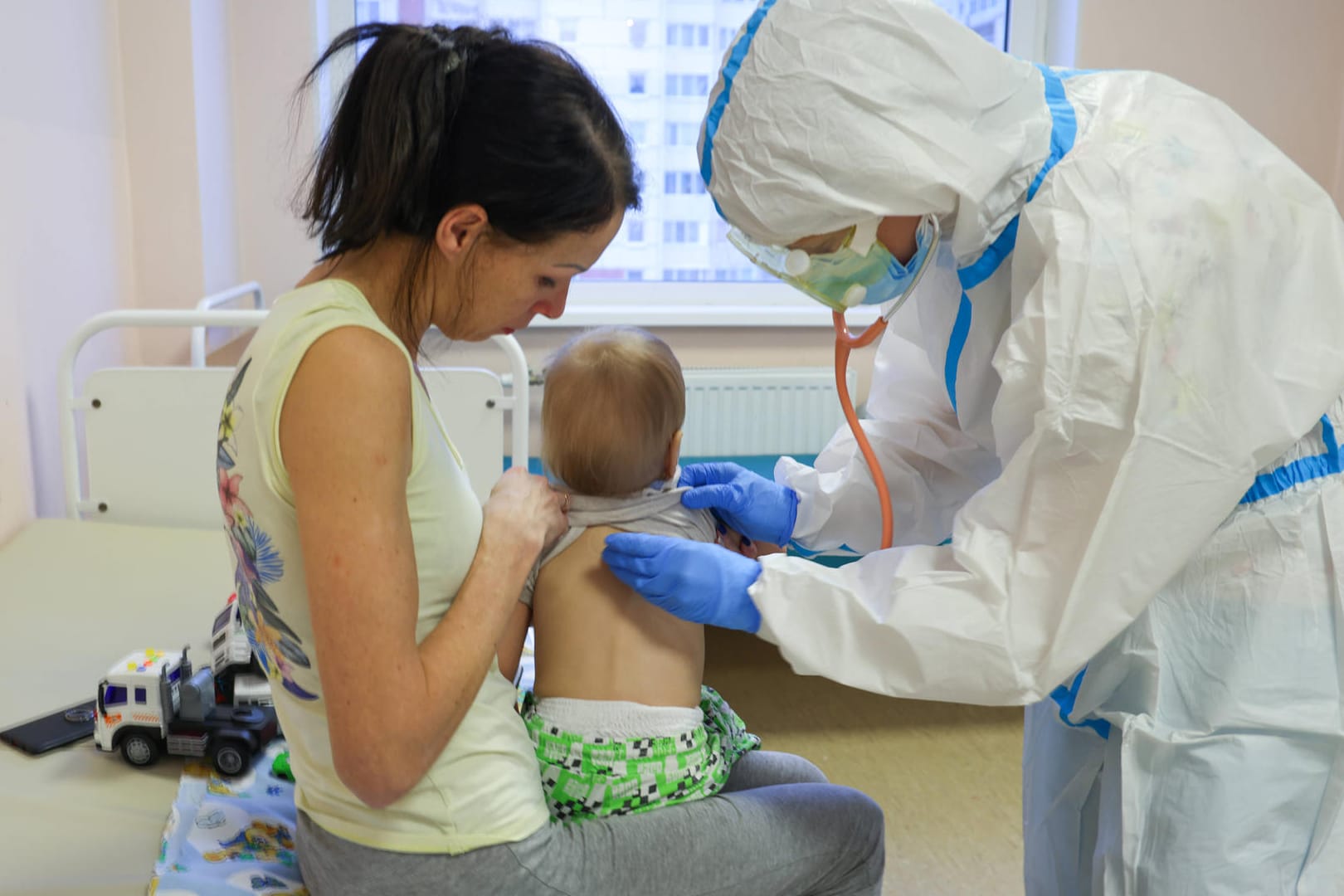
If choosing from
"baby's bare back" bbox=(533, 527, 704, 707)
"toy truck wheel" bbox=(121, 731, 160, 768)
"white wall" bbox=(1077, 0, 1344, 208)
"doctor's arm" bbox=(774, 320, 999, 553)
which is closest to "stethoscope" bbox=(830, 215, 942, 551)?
"doctor's arm" bbox=(774, 320, 999, 553)

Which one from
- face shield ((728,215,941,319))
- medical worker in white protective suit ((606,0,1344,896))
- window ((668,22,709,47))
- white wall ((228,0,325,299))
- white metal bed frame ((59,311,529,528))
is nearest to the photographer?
medical worker in white protective suit ((606,0,1344,896))

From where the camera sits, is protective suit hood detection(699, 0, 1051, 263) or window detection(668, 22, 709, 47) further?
window detection(668, 22, 709, 47)

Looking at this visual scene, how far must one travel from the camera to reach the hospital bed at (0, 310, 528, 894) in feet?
4.42

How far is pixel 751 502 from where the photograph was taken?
1577mm

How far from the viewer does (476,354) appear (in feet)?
10.7

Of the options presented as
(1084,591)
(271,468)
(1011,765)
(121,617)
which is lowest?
(1011,765)

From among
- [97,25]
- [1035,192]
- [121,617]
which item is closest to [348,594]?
[1035,192]

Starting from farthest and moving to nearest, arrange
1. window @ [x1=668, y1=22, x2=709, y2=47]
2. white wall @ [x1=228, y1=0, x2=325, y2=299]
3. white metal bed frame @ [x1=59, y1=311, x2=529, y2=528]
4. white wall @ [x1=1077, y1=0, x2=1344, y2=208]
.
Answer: window @ [x1=668, y1=22, x2=709, y2=47]
white wall @ [x1=1077, y1=0, x2=1344, y2=208]
white wall @ [x1=228, y1=0, x2=325, y2=299]
white metal bed frame @ [x1=59, y1=311, x2=529, y2=528]

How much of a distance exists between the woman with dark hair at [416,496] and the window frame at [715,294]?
2174 millimetres

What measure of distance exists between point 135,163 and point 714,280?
1665mm

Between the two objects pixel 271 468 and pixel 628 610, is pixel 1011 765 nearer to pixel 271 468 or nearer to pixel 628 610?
pixel 628 610

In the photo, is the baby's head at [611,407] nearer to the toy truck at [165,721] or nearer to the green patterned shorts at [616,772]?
the green patterned shorts at [616,772]

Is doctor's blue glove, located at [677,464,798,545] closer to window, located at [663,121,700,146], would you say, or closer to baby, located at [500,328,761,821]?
baby, located at [500,328,761,821]

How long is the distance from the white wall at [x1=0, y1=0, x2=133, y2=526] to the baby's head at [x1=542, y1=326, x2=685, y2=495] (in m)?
1.46
